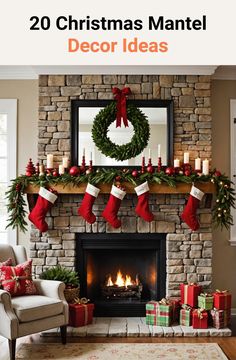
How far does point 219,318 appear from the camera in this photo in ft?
15.2

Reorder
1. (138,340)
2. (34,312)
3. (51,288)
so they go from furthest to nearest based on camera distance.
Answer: (138,340) < (51,288) < (34,312)

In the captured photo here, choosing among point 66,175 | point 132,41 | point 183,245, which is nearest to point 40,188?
point 66,175

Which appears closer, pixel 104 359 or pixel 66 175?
pixel 104 359

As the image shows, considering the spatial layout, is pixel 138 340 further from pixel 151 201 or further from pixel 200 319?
pixel 151 201

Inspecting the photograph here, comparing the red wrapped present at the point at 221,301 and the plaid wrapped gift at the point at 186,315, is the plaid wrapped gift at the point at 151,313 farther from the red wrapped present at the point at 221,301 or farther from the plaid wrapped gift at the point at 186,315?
the red wrapped present at the point at 221,301

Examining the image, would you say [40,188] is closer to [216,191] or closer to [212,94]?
[216,191]

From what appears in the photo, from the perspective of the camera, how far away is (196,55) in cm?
136

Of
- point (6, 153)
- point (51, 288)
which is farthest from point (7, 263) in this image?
point (6, 153)

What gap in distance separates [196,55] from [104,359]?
10.1 feet

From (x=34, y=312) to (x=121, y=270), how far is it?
1.49m

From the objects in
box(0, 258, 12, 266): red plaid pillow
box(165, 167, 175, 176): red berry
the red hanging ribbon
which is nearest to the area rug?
box(0, 258, 12, 266): red plaid pillow

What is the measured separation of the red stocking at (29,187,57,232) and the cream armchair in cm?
52

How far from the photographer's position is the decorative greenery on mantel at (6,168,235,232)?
15.6 feet

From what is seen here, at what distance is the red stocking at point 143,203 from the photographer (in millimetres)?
4742
